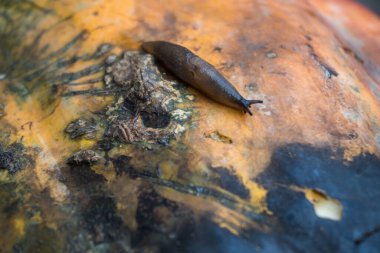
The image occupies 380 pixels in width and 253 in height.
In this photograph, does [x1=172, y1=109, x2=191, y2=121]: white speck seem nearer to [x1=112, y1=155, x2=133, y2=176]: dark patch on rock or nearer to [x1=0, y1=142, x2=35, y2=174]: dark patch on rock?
[x1=112, y1=155, x2=133, y2=176]: dark patch on rock

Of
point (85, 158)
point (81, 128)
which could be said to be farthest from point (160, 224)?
point (81, 128)

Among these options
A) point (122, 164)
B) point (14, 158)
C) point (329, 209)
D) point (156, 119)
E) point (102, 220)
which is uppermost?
point (329, 209)

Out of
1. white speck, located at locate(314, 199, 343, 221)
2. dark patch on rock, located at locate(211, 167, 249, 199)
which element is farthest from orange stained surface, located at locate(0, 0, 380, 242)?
white speck, located at locate(314, 199, 343, 221)

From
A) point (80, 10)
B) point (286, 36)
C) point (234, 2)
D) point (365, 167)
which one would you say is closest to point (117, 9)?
point (80, 10)

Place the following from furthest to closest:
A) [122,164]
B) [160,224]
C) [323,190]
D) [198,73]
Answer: [198,73]
[122,164]
[323,190]
[160,224]

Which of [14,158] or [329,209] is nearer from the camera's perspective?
[329,209]

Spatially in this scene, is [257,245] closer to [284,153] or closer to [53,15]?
[284,153]

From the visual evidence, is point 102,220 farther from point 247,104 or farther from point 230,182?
point 247,104
